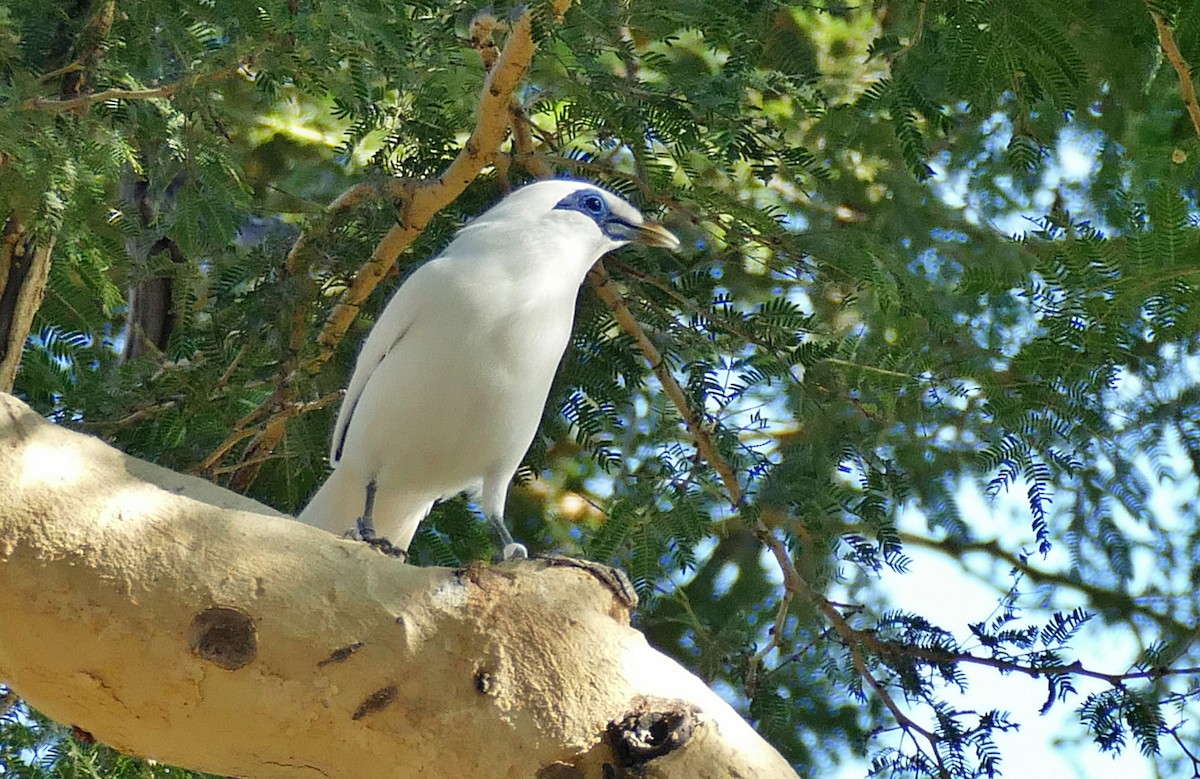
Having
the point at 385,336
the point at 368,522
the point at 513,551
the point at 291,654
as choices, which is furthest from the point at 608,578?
the point at 385,336

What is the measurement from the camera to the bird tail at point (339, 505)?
4109 mm

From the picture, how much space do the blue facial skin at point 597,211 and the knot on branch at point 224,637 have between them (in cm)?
205

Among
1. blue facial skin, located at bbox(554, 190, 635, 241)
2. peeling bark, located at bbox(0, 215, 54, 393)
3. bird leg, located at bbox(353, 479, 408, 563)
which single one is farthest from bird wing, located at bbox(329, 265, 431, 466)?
peeling bark, located at bbox(0, 215, 54, 393)

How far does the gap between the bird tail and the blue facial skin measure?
109 cm

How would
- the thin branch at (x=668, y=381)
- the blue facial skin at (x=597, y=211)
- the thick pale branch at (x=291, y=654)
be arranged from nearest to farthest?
the thick pale branch at (x=291, y=654) → the blue facial skin at (x=597, y=211) → the thin branch at (x=668, y=381)

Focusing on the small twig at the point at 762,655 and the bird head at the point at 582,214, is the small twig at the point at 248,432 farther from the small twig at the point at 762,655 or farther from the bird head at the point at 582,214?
the small twig at the point at 762,655

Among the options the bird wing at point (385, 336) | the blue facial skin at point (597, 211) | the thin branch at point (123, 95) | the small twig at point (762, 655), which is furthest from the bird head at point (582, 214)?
the small twig at point (762, 655)

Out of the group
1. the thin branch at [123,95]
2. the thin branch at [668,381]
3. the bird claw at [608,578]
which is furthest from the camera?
the thin branch at [668,381]

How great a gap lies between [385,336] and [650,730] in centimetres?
181

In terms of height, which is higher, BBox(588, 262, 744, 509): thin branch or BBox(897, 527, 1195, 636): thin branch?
BBox(897, 527, 1195, 636): thin branch

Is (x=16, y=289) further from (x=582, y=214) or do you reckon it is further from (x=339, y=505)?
(x=582, y=214)

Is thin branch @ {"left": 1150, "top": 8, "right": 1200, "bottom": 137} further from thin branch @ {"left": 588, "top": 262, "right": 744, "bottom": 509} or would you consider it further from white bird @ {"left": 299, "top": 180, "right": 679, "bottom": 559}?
thin branch @ {"left": 588, "top": 262, "right": 744, "bottom": 509}

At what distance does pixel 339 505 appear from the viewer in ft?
13.6

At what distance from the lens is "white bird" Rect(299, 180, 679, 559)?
12.5 ft
